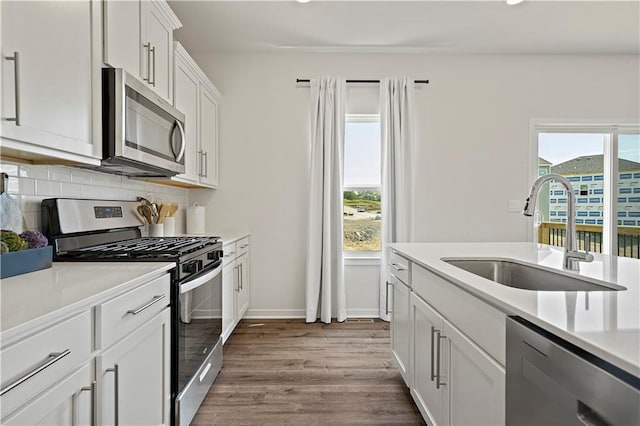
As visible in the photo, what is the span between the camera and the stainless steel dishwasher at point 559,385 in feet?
2.21

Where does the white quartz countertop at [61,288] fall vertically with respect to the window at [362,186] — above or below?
below

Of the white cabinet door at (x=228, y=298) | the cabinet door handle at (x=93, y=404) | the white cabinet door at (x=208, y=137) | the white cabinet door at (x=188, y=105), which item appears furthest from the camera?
the white cabinet door at (x=208, y=137)

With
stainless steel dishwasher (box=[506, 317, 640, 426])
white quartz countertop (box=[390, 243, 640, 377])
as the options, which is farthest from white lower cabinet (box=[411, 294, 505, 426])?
white quartz countertop (box=[390, 243, 640, 377])

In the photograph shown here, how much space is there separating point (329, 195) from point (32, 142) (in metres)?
2.68

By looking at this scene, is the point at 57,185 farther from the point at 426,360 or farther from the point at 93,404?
the point at 426,360

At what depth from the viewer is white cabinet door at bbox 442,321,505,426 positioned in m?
1.11

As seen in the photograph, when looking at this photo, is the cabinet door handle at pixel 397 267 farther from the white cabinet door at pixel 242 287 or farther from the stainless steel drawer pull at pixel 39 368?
the stainless steel drawer pull at pixel 39 368

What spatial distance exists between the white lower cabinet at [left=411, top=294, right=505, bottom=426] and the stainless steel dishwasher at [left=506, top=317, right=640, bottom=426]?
0.10m

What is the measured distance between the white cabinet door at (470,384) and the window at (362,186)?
248 cm

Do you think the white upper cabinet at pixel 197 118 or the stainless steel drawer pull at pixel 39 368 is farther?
the white upper cabinet at pixel 197 118

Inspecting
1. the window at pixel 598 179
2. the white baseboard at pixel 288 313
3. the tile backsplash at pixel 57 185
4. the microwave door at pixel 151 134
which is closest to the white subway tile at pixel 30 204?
the tile backsplash at pixel 57 185

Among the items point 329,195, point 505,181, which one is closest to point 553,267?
point 329,195

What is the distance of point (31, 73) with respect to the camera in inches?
48.6

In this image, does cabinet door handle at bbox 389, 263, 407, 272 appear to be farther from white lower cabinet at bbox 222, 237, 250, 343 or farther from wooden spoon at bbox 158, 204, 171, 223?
wooden spoon at bbox 158, 204, 171, 223
